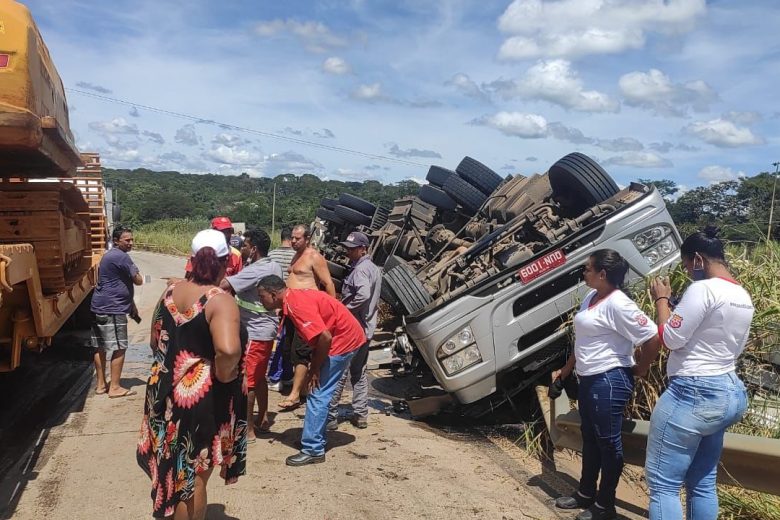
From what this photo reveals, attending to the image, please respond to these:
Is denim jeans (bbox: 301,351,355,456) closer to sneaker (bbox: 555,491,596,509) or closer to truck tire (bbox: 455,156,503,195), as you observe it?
sneaker (bbox: 555,491,596,509)

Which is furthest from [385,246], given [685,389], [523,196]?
[685,389]

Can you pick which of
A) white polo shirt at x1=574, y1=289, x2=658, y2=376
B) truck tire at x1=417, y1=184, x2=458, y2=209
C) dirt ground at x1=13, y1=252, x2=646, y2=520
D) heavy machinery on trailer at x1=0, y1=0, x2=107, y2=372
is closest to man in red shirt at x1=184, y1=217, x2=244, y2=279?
heavy machinery on trailer at x1=0, y1=0, x2=107, y2=372

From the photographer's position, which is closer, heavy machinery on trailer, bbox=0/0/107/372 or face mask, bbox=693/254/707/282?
face mask, bbox=693/254/707/282

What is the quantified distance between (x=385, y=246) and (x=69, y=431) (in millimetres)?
4539

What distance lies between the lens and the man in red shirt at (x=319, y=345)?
461 centimetres

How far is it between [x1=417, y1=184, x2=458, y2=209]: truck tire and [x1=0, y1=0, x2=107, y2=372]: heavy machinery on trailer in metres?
4.44

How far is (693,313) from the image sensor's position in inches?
129

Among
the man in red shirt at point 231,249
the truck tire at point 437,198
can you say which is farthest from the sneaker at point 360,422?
the truck tire at point 437,198

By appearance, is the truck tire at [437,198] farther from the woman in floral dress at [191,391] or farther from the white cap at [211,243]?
the woman in floral dress at [191,391]

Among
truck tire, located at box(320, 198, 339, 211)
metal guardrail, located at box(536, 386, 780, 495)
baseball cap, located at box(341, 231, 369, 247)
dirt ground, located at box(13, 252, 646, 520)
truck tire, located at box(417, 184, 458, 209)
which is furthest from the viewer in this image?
truck tire, located at box(320, 198, 339, 211)

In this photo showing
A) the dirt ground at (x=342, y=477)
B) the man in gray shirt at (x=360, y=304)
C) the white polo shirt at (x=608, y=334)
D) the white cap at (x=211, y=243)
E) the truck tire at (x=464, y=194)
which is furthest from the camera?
the truck tire at (x=464, y=194)

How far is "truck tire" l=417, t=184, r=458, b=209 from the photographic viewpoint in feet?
28.6

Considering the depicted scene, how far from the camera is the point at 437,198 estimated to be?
877 cm

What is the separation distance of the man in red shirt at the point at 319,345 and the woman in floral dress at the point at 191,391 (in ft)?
4.19
